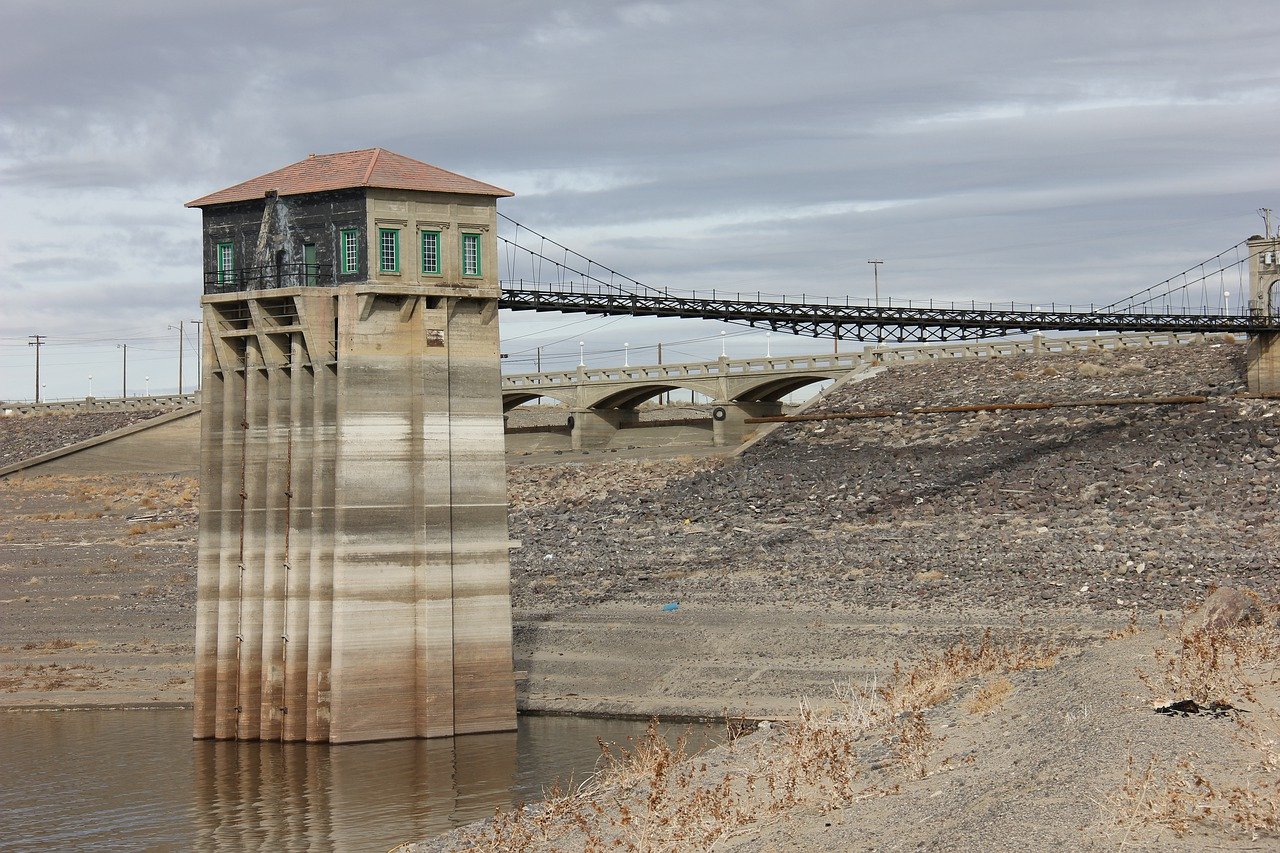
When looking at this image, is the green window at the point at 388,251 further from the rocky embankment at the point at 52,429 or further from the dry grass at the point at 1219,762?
the rocky embankment at the point at 52,429

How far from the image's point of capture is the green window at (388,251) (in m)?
34.2

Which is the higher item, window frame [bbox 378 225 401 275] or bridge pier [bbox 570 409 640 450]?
window frame [bbox 378 225 401 275]

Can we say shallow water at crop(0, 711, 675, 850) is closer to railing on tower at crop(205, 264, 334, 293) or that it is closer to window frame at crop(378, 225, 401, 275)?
railing on tower at crop(205, 264, 334, 293)

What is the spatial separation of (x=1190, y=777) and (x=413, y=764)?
57.4ft

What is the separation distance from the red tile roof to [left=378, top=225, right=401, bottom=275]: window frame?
899mm

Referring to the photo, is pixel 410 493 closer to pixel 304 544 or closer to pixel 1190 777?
pixel 304 544

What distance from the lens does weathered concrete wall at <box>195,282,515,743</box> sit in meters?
32.7

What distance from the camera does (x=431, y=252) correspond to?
34.7 metres

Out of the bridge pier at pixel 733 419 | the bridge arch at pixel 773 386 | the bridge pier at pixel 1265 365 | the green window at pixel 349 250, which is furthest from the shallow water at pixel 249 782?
the bridge arch at pixel 773 386

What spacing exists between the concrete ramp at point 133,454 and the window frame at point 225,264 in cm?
4409

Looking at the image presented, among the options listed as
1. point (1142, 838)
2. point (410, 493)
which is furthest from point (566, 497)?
point (1142, 838)

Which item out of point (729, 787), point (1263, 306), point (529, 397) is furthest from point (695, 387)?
point (729, 787)

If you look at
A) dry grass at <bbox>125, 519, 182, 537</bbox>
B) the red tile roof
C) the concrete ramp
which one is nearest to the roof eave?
the red tile roof

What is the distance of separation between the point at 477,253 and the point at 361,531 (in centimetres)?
666
